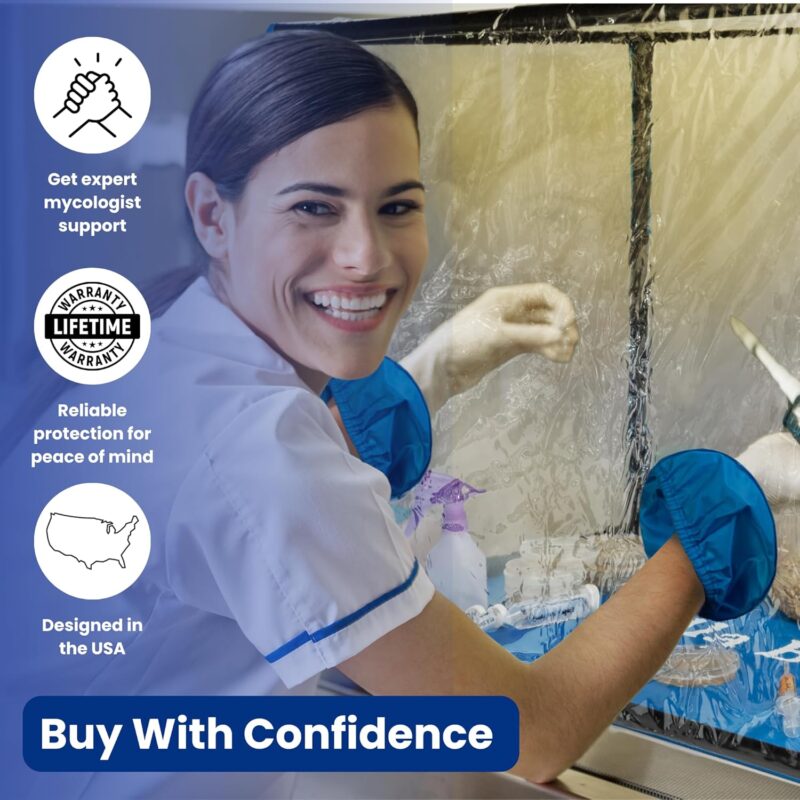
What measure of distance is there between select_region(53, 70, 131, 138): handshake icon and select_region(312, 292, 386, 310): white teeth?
0.25 meters

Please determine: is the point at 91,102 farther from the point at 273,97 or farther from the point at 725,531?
the point at 725,531

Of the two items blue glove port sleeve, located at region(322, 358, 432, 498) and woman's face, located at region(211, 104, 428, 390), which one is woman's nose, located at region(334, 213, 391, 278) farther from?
blue glove port sleeve, located at region(322, 358, 432, 498)

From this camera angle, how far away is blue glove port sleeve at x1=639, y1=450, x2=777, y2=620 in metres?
0.95

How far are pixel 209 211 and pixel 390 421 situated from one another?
14.3 inches

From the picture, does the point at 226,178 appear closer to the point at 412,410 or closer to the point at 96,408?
the point at 96,408

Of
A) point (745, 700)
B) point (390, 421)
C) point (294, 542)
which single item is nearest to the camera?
point (294, 542)

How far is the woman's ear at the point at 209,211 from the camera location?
0.84 m

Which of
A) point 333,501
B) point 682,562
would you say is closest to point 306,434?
point 333,501

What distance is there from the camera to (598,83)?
1000mm

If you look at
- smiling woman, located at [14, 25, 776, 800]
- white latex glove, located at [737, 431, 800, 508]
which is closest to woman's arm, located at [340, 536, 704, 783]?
smiling woman, located at [14, 25, 776, 800]

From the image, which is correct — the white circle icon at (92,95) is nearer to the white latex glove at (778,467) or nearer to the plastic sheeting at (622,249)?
the plastic sheeting at (622,249)

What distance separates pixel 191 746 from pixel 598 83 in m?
0.80

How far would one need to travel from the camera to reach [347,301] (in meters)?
0.86

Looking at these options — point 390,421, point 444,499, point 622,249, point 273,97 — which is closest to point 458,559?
point 444,499
